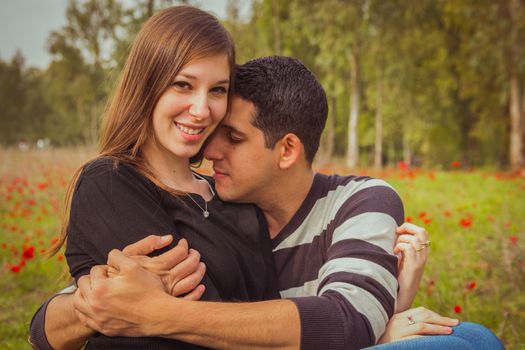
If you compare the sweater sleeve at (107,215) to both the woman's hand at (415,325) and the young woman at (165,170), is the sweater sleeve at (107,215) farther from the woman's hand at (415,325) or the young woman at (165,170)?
the woman's hand at (415,325)

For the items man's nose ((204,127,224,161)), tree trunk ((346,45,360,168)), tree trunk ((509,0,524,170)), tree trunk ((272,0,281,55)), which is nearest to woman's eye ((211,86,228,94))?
man's nose ((204,127,224,161))

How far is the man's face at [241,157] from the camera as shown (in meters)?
2.81

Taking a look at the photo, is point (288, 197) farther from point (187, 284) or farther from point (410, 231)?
point (187, 284)

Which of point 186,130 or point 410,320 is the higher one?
point 186,130

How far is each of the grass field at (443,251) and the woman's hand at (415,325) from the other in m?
1.08

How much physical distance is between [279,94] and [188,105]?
64 centimetres

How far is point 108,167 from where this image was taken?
2111 millimetres

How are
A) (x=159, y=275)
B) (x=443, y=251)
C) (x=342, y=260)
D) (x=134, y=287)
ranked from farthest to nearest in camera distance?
(x=443, y=251)
(x=342, y=260)
(x=159, y=275)
(x=134, y=287)

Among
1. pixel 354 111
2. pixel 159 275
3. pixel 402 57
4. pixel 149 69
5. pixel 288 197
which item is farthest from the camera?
pixel 402 57

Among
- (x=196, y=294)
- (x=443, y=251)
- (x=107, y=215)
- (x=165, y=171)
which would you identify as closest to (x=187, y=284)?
(x=196, y=294)

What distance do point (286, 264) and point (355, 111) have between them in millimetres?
18654

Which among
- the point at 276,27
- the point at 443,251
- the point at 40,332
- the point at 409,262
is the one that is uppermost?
the point at 276,27

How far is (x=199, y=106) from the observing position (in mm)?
2365

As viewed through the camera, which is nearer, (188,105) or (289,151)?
(188,105)
